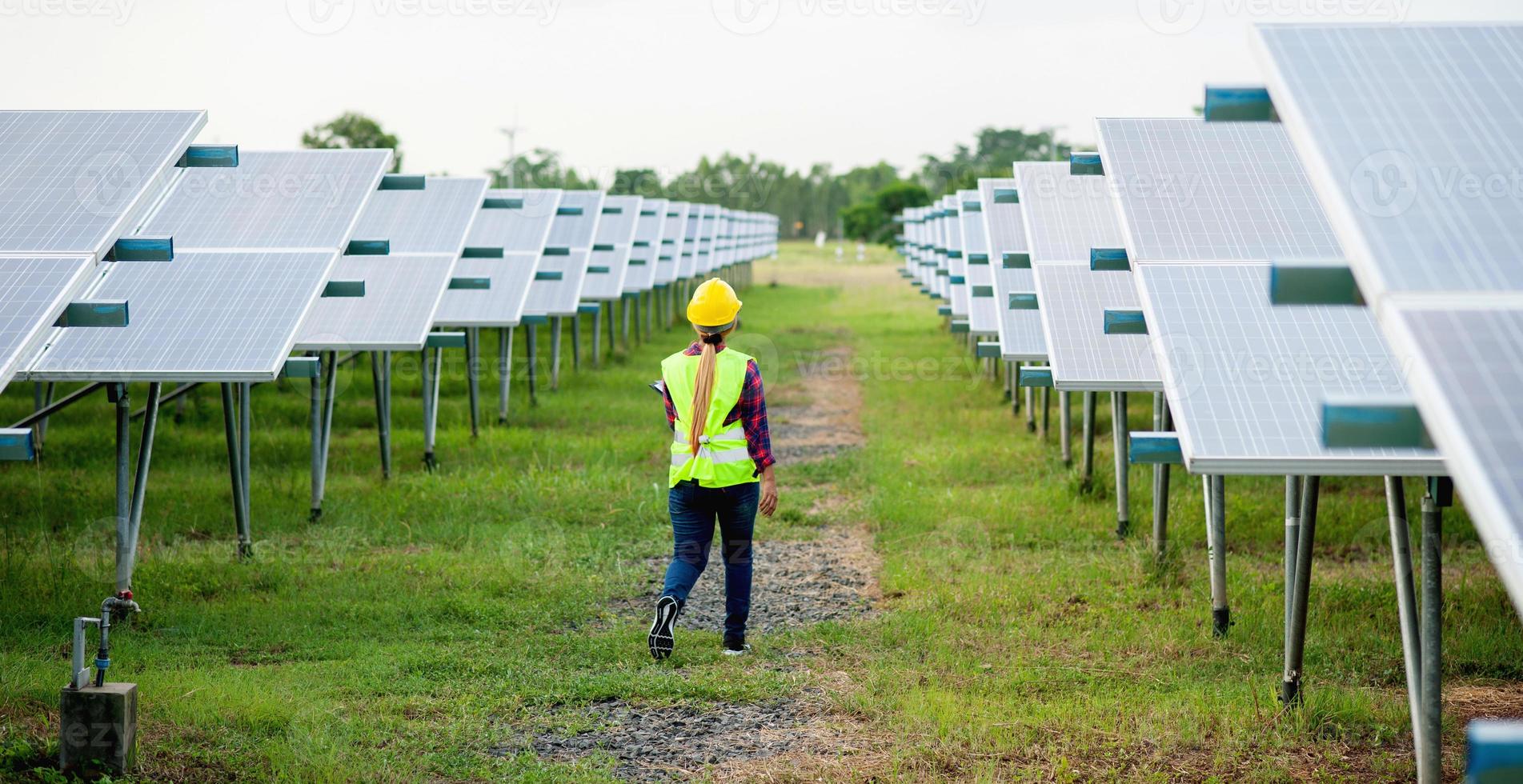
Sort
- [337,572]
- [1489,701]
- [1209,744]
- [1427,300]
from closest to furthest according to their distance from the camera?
[1427,300]
[1209,744]
[1489,701]
[337,572]

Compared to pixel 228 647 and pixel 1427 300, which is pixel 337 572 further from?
pixel 1427 300

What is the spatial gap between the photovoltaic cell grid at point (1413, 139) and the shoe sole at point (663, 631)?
3.29 m

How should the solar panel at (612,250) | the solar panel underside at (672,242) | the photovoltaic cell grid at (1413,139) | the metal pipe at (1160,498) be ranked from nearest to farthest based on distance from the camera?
1. the photovoltaic cell grid at (1413,139)
2. the metal pipe at (1160,498)
3. the solar panel at (612,250)
4. the solar panel underside at (672,242)

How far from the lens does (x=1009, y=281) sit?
10.5 m

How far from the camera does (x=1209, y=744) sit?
4.78 meters

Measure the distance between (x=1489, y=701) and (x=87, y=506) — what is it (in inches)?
309

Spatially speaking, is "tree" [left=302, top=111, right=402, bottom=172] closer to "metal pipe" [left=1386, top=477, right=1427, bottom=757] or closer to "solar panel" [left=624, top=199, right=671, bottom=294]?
"solar panel" [left=624, top=199, right=671, bottom=294]

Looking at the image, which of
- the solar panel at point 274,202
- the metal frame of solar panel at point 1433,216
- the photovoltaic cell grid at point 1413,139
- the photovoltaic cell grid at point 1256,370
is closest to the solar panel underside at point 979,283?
the solar panel at point 274,202

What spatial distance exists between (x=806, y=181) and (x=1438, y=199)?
97.2 meters

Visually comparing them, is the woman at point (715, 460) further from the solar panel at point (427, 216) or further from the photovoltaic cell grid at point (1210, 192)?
the solar panel at point (427, 216)

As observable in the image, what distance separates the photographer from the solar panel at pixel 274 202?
8.23 m

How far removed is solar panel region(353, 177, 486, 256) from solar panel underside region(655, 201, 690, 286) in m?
13.2

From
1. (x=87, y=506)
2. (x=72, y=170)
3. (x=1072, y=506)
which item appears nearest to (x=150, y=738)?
(x=72, y=170)

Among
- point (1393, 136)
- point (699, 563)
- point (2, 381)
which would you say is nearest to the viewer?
point (1393, 136)
